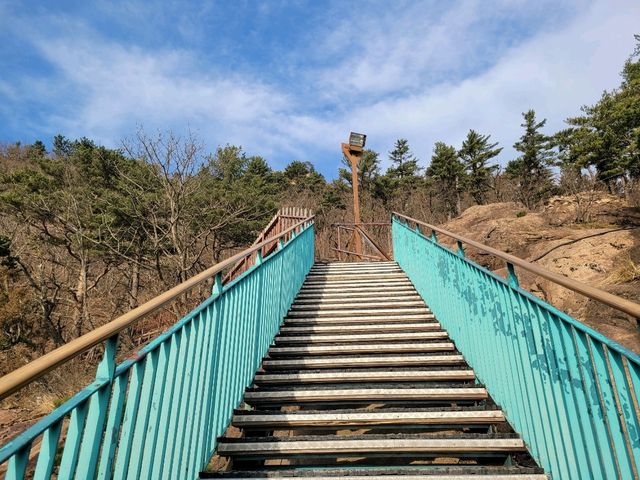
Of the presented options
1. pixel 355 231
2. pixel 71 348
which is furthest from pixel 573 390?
pixel 355 231

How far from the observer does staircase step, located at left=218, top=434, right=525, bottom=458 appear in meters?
2.29

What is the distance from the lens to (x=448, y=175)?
114 feet

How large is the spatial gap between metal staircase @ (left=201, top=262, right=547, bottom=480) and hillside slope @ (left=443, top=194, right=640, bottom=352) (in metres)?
1.34

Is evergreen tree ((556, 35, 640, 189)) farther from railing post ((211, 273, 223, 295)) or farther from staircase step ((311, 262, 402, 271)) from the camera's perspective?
railing post ((211, 273, 223, 295))

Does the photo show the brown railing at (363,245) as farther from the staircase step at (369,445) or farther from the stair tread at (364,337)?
the staircase step at (369,445)

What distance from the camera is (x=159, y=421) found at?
164 centimetres

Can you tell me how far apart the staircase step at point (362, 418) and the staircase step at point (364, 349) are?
3.33 feet

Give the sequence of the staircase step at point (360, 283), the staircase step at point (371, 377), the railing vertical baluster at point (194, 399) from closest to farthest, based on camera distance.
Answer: the railing vertical baluster at point (194, 399) < the staircase step at point (371, 377) < the staircase step at point (360, 283)

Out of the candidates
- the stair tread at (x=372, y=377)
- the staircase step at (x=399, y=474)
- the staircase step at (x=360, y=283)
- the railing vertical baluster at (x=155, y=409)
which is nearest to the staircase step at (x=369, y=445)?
the staircase step at (x=399, y=474)

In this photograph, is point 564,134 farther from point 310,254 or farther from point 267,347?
point 267,347

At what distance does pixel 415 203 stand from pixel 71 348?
3505 centimetres

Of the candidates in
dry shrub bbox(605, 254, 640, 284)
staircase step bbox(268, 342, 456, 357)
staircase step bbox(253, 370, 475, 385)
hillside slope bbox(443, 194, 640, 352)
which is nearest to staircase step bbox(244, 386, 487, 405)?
staircase step bbox(253, 370, 475, 385)

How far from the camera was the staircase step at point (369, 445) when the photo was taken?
2293mm

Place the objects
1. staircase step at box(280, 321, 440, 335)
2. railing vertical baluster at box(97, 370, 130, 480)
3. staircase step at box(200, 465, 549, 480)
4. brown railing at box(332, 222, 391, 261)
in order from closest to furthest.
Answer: railing vertical baluster at box(97, 370, 130, 480)
staircase step at box(200, 465, 549, 480)
staircase step at box(280, 321, 440, 335)
brown railing at box(332, 222, 391, 261)
